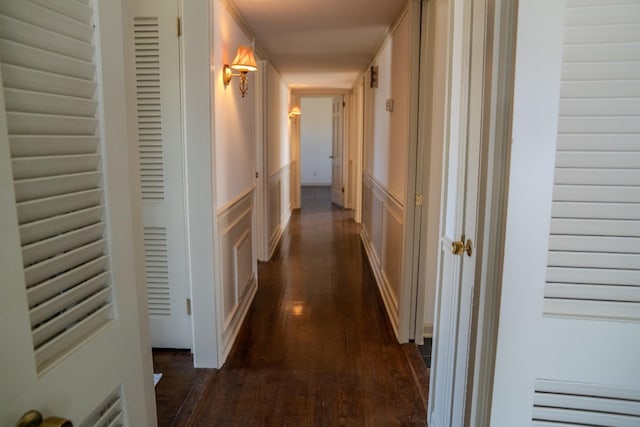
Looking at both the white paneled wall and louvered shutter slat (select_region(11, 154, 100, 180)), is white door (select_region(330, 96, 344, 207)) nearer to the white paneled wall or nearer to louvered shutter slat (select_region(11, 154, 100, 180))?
the white paneled wall

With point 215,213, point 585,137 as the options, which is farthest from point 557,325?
point 215,213

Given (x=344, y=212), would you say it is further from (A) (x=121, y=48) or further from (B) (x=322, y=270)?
(A) (x=121, y=48)

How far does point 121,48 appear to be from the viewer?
3.18ft

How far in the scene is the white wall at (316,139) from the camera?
1198 cm

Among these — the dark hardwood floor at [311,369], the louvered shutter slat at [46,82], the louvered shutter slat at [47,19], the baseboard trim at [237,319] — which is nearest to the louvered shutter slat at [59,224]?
the louvered shutter slat at [46,82]

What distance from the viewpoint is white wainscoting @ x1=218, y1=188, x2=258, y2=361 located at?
277 centimetres

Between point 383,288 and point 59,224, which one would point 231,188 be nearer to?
point 383,288

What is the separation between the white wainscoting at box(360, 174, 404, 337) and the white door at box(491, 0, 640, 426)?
74.7 inches

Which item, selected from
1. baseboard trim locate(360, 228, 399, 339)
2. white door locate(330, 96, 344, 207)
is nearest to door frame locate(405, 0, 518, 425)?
baseboard trim locate(360, 228, 399, 339)

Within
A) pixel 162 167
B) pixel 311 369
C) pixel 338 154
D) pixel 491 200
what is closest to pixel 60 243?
pixel 491 200

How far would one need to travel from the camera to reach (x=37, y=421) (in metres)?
0.68

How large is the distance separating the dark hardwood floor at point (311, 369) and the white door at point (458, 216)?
476mm

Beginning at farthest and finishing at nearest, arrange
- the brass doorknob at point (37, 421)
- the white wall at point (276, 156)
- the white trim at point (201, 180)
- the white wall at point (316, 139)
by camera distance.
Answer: the white wall at point (316, 139), the white wall at point (276, 156), the white trim at point (201, 180), the brass doorknob at point (37, 421)

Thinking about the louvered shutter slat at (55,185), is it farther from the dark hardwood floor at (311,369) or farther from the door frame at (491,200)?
the dark hardwood floor at (311,369)
